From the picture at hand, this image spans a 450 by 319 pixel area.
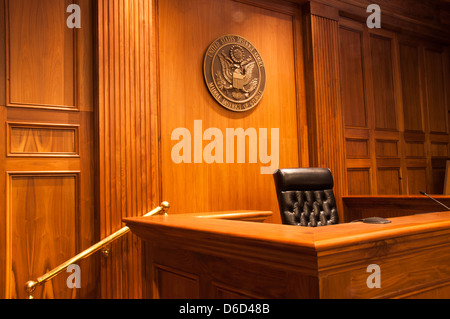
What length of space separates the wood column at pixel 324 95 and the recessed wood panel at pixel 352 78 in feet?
0.68

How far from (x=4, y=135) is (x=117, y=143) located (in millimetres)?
695

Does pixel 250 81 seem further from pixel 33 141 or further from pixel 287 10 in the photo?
pixel 33 141

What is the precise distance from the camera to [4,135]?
8.41 ft

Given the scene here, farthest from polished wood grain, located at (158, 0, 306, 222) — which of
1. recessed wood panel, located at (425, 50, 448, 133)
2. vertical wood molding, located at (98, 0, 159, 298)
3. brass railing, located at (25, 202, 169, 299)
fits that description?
recessed wood panel, located at (425, 50, 448, 133)

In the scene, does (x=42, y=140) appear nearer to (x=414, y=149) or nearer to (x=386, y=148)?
(x=386, y=148)

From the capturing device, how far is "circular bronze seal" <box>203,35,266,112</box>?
348 cm

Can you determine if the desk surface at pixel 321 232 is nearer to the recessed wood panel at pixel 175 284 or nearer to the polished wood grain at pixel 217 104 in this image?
the recessed wood panel at pixel 175 284

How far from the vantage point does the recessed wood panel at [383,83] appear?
4.62m

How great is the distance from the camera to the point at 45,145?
2.70m

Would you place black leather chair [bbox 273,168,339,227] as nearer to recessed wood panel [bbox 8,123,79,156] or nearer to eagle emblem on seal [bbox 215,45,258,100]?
eagle emblem on seal [bbox 215,45,258,100]

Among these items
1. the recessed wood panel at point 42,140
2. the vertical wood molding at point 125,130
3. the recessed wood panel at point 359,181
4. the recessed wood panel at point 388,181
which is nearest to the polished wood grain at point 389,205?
the recessed wood panel at point 359,181

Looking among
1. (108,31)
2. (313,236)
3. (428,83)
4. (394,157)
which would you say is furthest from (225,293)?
(428,83)

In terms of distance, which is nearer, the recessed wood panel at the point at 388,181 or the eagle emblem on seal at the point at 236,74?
the eagle emblem on seal at the point at 236,74

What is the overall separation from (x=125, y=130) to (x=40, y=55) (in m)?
0.73
